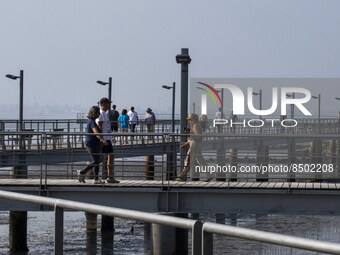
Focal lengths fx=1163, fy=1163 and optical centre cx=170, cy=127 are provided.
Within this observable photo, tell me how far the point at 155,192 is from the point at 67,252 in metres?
14.1

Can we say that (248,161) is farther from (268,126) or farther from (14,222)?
(268,126)

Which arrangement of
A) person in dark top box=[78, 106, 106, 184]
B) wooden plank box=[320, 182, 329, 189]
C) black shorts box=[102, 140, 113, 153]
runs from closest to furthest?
wooden plank box=[320, 182, 329, 189] → person in dark top box=[78, 106, 106, 184] → black shorts box=[102, 140, 113, 153]

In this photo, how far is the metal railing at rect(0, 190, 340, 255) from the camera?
509cm

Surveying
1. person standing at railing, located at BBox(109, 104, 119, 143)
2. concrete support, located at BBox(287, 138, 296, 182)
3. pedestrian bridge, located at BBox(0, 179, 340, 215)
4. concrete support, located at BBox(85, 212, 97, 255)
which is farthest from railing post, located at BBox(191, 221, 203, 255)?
person standing at railing, located at BBox(109, 104, 119, 143)

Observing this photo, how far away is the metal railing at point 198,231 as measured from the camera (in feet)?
16.7

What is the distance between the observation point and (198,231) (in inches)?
224

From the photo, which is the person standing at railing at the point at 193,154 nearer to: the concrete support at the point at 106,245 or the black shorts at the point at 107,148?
the black shorts at the point at 107,148

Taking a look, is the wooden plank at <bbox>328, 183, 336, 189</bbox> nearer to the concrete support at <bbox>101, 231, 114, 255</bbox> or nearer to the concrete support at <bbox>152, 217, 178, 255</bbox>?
the concrete support at <bbox>101, 231, 114, 255</bbox>

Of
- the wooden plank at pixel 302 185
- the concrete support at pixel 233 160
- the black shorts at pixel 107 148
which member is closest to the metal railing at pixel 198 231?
the wooden plank at pixel 302 185

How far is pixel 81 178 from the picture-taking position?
21797mm

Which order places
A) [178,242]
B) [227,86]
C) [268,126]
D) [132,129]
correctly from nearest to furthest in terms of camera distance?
[178,242], [227,86], [268,126], [132,129]

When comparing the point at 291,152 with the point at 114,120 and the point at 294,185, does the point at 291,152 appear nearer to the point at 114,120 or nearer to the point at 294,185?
the point at 294,185

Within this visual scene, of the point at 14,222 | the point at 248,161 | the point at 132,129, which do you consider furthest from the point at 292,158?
the point at 132,129

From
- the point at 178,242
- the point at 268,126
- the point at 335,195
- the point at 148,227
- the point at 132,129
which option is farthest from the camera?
the point at 132,129
